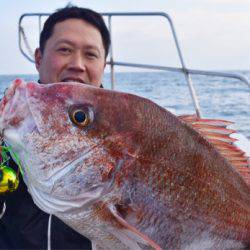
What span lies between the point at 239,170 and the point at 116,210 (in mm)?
620

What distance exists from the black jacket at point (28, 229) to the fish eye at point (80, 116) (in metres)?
0.78

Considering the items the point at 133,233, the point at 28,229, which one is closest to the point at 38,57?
the point at 28,229

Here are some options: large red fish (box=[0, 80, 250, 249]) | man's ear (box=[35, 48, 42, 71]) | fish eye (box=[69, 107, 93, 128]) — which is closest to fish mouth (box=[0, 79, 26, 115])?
large red fish (box=[0, 80, 250, 249])

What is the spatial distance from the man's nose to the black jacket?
736 millimetres

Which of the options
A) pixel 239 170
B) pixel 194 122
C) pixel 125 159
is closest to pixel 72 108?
pixel 125 159

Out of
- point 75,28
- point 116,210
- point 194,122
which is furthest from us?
point 75,28

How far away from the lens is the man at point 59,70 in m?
2.08

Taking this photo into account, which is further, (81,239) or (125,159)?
(81,239)

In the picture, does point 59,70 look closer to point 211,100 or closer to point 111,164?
point 111,164

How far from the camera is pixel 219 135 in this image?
1.73 metres

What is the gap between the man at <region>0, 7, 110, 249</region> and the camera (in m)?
2.08

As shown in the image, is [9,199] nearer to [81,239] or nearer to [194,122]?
[81,239]

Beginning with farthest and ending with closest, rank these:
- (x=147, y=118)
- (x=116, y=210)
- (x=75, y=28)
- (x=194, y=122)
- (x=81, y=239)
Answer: (x=75, y=28) → (x=81, y=239) → (x=194, y=122) → (x=147, y=118) → (x=116, y=210)

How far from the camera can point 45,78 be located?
2574 mm
